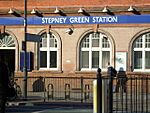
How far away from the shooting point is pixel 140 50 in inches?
1332

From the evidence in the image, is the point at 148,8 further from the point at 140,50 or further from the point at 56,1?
the point at 56,1

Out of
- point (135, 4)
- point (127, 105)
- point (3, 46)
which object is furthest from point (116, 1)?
point (127, 105)

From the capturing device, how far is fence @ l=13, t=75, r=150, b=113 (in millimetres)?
17250

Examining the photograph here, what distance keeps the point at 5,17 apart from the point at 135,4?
9550mm

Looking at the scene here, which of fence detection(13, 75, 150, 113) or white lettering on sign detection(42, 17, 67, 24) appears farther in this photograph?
white lettering on sign detection(42, 17, 67, 24)

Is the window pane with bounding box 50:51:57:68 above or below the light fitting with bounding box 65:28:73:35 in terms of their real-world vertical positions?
below

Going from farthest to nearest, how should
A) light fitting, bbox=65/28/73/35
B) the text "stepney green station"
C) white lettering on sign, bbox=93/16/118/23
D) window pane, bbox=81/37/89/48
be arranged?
1. window pane, bbox=81/37/89/48
2. light fitting, bbox=65/28/73/35
3. the text "stepney green station"
4. white lettering on sign, bbox=93/16/118/23

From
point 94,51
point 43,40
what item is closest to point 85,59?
point 94,51

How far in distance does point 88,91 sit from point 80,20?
903 centimetres

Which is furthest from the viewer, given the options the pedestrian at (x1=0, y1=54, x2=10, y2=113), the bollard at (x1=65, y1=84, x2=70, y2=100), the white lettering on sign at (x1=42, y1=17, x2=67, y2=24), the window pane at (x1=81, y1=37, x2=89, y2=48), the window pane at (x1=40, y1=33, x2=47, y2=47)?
the window pane at (x1=40, y1=33, x2=47, y2=47)

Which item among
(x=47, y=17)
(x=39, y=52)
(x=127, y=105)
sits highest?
(x=47, y=17)

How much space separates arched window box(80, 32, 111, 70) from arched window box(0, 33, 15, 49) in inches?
206

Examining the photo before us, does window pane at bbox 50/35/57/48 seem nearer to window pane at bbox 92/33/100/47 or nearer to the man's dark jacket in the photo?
window pane at bbox 92/33/100/47

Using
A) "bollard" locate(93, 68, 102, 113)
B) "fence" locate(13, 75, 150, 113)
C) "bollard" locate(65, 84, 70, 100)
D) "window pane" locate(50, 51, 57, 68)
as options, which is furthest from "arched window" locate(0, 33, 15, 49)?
"bollard" locate(93, 68, 102, 113)
